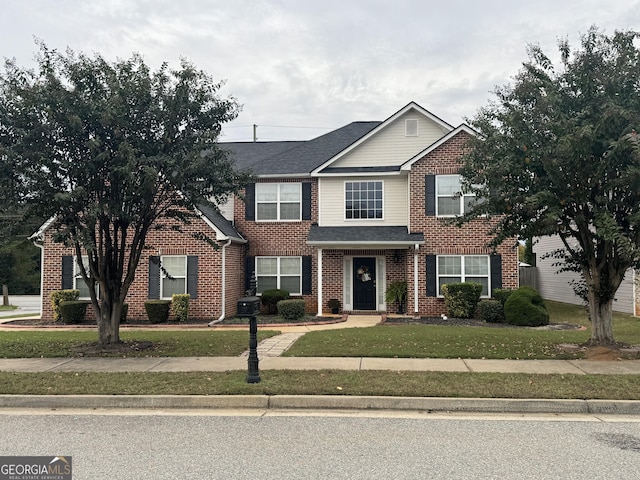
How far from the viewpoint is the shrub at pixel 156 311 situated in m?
16.5

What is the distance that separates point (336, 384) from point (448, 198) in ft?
38.3

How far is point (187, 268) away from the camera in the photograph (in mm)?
17344

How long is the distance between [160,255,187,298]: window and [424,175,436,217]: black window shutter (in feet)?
27.8

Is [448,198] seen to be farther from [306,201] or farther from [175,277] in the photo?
[175,277]

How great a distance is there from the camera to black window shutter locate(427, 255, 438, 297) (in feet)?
58.3

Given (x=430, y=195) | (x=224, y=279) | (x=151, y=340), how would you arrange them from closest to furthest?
(x=151, y=340) → (x=224, y=279) → (x=430, y=195)

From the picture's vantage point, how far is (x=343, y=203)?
19.0 m

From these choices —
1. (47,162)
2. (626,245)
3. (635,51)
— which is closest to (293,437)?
(626,245)

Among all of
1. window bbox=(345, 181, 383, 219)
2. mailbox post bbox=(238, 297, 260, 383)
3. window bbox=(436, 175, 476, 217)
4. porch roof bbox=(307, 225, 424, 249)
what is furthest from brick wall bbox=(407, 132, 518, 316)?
mailbox post bbox=(238, 297, 260, 383)

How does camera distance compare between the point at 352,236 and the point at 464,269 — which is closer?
the point at 464,269

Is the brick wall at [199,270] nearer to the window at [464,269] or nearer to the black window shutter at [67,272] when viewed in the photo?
the black window shutter at [67,272]

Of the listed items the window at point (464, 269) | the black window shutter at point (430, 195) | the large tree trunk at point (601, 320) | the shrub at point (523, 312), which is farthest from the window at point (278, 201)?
the large tree trunk at point (601, 320)

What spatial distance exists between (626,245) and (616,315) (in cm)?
1133

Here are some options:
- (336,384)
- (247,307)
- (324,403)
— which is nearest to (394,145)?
(247,307)
